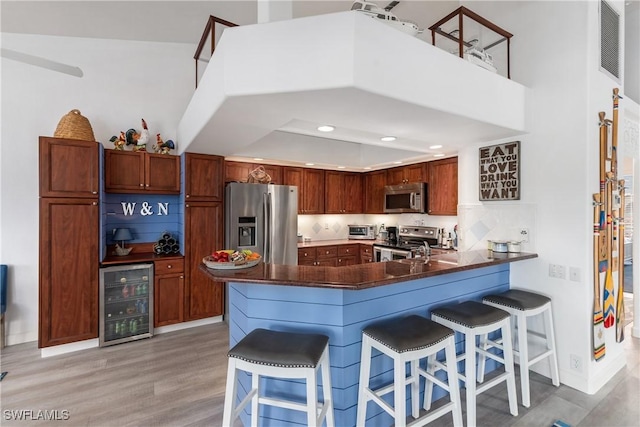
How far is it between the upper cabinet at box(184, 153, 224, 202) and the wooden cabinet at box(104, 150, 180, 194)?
8.7 inches

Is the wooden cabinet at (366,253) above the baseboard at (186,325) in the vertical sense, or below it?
above

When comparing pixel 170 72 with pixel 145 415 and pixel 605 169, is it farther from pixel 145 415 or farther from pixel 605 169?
pixel 605 169

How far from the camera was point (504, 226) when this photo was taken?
9.68 feet

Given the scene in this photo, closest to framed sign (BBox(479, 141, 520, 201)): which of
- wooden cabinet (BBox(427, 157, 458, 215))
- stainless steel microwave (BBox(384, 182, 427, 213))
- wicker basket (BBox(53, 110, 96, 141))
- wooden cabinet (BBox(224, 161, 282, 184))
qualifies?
wooden cabinet (BBox(427, 157, 458, 215))

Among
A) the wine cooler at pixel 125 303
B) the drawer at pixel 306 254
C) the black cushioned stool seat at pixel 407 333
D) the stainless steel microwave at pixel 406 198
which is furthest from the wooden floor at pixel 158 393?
the stainless steel microwave at pixel 406 198

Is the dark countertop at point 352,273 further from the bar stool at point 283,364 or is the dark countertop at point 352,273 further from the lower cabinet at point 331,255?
the lower cabinet at point 331,255

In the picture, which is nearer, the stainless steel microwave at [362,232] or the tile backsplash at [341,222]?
the tile backsplash at [341,222]

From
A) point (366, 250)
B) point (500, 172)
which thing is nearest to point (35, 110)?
point (366, 250)

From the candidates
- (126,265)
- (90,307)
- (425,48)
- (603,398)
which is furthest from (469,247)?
(90,307)

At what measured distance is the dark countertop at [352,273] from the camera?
5.57 ft

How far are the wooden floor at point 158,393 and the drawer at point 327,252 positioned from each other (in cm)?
228

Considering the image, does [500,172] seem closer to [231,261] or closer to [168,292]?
[231,261]

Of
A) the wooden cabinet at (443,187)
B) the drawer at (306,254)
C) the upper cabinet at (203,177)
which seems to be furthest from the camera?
the drawer at (306,254)

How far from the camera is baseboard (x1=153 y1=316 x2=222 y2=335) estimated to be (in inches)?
141
